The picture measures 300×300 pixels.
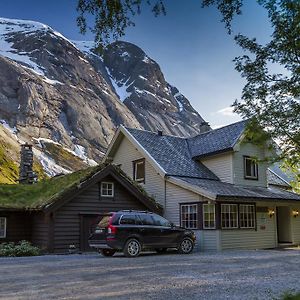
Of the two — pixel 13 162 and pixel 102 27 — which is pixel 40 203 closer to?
pixel 102 27

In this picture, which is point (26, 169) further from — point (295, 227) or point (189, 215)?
point (295, 227)

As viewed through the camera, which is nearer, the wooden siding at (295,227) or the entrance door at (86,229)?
the entrance door at (86,229)

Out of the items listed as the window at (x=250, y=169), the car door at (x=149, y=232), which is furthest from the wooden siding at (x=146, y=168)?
the car door at (x=149, y=232)

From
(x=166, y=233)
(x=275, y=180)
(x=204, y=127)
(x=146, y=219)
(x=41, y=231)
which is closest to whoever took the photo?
(x=146, y=219)

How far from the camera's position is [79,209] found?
2172cm

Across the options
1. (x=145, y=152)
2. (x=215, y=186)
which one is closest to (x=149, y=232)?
(x=215, y=186)

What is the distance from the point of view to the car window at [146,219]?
18.4 meters

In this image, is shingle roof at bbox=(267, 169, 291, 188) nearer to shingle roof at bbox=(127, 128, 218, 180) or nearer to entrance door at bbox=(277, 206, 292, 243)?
entrance door at bbox=(277, 206, 292, 243)

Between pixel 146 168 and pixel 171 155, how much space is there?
1.66 metres

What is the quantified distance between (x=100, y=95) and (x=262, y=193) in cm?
12248

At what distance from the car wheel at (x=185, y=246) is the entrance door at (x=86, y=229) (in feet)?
14.5

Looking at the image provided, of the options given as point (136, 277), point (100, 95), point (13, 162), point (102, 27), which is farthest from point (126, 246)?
point (100, 95)

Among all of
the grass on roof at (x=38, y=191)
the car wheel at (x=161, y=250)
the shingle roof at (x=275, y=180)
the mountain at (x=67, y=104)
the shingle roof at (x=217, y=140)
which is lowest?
the car wheel at (x=161, y=250)

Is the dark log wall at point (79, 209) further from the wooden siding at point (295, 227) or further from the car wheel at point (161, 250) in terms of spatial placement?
the wooden siding at point (295, 227)
